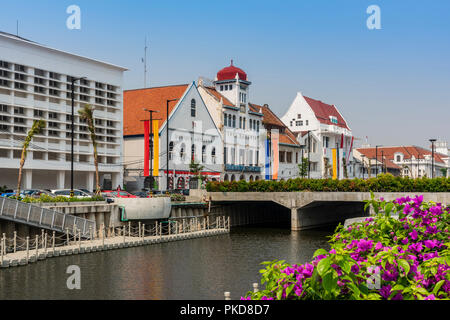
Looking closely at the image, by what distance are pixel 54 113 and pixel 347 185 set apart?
129 ft

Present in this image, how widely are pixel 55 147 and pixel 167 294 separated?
49.6 meters

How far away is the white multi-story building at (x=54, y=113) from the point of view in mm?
64875

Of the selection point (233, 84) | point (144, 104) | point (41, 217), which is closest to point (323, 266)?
point (41, 217)

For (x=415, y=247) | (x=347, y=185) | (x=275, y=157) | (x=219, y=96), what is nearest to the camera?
(x=415, y=247)

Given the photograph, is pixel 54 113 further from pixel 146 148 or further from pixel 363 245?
pixel 363 245

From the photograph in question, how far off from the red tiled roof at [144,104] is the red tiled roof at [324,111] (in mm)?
45606

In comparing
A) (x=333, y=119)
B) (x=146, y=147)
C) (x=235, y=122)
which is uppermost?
(x=333, y=119)

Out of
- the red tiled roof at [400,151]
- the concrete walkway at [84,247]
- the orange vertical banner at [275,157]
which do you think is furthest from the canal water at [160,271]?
the red tiled roof at [400,151]

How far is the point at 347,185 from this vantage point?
59812 millimetres

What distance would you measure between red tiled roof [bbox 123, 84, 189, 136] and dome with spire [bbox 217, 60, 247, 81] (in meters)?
13.1

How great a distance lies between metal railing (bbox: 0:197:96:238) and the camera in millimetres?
36781

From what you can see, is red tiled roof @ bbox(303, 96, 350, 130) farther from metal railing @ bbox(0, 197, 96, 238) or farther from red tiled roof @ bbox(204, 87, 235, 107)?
metal railing @ bbox(0, 197, 96, 238)

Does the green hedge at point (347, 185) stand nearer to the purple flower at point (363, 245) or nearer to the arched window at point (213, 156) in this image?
the arched window at point (213, 156)
